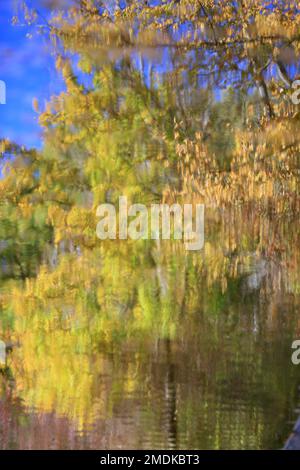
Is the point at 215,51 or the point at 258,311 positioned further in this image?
the point at 215,51

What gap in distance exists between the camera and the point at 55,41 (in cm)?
268

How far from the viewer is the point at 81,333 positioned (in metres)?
2.51

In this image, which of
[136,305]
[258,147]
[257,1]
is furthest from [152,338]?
[257,1]

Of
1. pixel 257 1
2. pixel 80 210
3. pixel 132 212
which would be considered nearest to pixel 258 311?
pixel 132 212

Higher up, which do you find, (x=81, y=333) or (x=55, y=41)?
(x=55, y=41)

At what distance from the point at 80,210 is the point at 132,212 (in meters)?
0.21

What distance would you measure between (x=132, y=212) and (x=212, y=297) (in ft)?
1.50

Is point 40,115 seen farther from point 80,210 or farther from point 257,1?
point 257,1

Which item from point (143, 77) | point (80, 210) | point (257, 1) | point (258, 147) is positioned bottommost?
point (80, 210)
